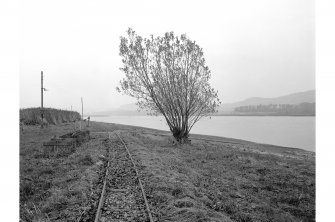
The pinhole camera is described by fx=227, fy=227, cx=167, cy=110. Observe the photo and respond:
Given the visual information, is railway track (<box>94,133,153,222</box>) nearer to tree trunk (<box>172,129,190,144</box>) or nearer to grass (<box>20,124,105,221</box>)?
grass (<box>20,124,105,221</box>)

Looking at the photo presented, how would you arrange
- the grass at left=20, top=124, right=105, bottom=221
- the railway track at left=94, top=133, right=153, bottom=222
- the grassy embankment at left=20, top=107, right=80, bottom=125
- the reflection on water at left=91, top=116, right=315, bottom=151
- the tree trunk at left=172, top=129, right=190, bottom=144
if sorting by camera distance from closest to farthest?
1. the railway track at left=94, top=133, right=153, bottom=222
2. the grass at left=20, top=124, right=105, bottom=221
3. the tree trunk at left=172, top=129, right=190, bottom=144
4. the grassy embankment at left=20, top=107, right=80, bottom=125
5. the reflection on water at left=91, top=116, right=315, bottom=151

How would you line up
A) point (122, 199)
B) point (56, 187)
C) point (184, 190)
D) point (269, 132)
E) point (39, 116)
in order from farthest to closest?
point (269, 132)
point (39, 116)
point (56, 187)
point (184, 190)
point (122, 199)

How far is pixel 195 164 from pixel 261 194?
458 centimetres

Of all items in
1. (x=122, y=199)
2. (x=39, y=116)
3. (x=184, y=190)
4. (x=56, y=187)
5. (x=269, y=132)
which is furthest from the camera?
(x=269, y=132)

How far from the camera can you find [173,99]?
67.2 feet

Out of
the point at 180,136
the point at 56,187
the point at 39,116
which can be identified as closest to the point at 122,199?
the point at 56,187

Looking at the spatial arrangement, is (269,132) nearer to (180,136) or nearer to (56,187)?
(180,136)

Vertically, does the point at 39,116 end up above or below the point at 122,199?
above

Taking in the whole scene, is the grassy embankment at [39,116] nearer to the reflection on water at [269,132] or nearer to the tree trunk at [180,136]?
the reflection on water at [269,132]

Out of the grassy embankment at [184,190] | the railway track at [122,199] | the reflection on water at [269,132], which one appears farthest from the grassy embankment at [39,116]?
the railway track at [122,199]

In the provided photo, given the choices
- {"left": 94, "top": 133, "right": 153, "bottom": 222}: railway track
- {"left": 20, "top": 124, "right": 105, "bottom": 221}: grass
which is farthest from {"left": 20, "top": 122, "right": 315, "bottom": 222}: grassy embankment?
{"left": 94, "top": 133, "right": 153, "bottom": 222}: railway track

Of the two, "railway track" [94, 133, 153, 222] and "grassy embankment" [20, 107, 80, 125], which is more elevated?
"grassy embankment" [20, 107, 80, 125]
